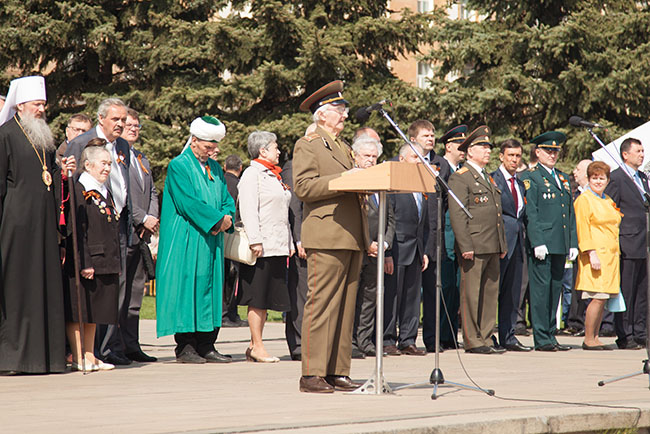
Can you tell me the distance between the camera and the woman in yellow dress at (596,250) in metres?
11.6

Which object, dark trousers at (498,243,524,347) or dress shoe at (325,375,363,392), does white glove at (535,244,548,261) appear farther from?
dress shoe at (325,375,363,392)

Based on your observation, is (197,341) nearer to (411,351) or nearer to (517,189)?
(411,351)

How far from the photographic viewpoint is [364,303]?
1045cm

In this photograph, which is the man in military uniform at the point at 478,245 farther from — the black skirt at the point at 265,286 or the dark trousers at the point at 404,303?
the black skirt at the point at 265,286

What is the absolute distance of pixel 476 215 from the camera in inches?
424

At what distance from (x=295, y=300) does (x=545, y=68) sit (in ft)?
52.1

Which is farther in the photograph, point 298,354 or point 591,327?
point 591,327

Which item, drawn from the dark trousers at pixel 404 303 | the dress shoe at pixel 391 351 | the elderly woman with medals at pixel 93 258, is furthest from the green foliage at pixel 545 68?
the elderly woman with medals at pixel 93 258

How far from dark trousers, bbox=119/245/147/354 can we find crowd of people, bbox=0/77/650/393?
0.01m

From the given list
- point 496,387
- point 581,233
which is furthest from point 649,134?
point 496,387

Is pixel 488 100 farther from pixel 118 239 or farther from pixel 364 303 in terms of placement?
pixel 118 239

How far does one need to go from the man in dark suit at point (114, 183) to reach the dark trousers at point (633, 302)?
5.86 m

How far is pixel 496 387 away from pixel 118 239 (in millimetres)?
3420

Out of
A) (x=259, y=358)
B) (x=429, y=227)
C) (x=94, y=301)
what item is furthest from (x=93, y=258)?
(x=429, y=227)
